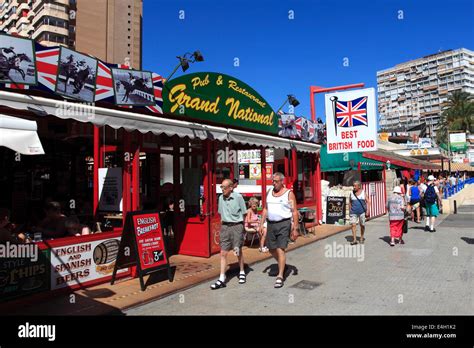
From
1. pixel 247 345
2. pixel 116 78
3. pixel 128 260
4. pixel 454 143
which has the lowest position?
pixel 247 345

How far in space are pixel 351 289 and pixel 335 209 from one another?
7.72m

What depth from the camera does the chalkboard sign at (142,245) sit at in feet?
18.4

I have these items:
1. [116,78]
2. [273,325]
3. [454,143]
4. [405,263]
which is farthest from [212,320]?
[454,143]

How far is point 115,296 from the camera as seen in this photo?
5.29 m

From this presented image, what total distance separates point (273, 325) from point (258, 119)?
246 inches

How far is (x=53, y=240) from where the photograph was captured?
17.6ft

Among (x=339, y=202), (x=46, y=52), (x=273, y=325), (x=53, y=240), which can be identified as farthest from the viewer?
(x=339, y=202)

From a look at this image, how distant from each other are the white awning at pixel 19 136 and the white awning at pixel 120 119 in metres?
0.46

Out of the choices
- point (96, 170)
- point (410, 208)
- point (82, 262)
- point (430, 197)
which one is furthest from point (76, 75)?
point (410, 208)

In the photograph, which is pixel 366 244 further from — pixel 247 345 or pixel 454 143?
pixel 454 143

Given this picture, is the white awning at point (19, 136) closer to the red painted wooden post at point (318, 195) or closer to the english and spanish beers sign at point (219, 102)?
the english and spanish beers sign at point (219, 102)

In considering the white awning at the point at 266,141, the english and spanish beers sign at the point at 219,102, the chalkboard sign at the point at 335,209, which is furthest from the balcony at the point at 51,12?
the english and spanish beers sign at the point at 219,102

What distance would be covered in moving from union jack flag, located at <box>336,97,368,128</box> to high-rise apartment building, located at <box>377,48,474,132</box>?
11266 centimetres

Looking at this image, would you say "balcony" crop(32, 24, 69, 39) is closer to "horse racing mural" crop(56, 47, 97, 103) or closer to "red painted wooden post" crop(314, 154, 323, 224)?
"red painted wooden post" crop(314, 154, 323, 224)
